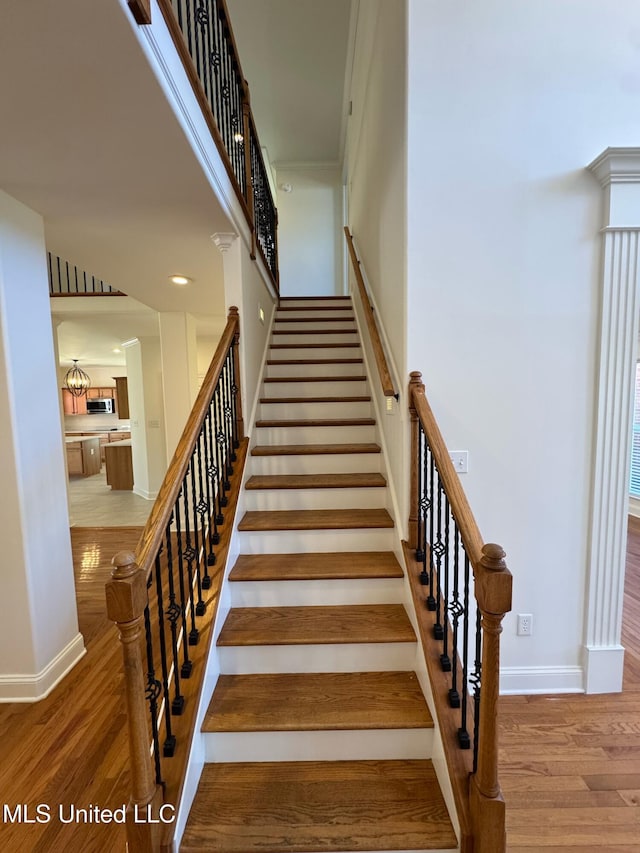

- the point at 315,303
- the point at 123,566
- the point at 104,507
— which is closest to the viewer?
the point at 123,566

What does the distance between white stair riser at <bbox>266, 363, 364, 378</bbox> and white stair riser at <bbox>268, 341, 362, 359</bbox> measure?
192 millimetres

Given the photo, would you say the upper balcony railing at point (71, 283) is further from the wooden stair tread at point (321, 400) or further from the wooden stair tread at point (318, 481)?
the wooden stair tread at point (318, 481)

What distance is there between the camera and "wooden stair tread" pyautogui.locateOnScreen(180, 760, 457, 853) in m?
1.24

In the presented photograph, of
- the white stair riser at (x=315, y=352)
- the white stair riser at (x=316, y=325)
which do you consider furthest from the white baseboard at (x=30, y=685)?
the white stair riser at (x=316, y=325)

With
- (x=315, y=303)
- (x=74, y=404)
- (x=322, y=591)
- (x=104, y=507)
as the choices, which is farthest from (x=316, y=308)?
(x=74, y=404)

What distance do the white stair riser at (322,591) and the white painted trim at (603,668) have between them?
1.07 meters

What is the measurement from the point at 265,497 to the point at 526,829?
180 centimetres

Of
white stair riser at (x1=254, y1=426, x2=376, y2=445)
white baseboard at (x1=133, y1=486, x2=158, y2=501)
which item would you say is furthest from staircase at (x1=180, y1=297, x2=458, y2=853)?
white baseboard at (x1=133, y1=486, x2=158, y2=501)

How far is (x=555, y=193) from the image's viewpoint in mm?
1903

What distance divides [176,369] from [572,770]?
4492 mm

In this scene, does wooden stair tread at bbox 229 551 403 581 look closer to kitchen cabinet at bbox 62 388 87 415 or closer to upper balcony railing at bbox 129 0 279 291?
upper balcony railing at bbox 129 0 279 291

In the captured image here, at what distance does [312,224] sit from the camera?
633 centimetres

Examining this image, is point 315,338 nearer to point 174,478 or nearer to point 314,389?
point 314,389

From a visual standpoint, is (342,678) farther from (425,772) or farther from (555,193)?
(555,193)
